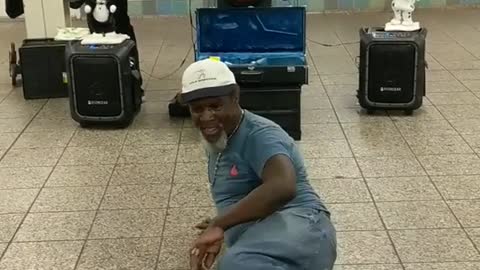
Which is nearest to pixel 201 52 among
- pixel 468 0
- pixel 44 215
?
pixel 44 215

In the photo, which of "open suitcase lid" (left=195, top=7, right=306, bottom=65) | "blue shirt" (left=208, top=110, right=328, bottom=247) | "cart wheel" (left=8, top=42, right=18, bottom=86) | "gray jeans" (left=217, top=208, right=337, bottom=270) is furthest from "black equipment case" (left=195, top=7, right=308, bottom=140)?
"gray jeans" (left=217, top=208, right=337, bottom=270)

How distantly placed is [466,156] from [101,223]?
6.22ft

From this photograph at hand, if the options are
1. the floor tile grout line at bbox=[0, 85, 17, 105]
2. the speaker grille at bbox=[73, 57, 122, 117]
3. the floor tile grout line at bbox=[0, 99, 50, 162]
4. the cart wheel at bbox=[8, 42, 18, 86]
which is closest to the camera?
the floor tile grout line at bbox=[0, 99, 50, 162]

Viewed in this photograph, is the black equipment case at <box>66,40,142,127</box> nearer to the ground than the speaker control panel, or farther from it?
nearer to the ground

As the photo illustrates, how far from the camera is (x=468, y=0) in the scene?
851 cm

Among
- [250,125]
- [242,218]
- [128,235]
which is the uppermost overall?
[250,125]

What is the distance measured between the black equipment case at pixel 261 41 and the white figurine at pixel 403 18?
592 mm

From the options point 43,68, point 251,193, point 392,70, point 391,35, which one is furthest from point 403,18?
point 251,193

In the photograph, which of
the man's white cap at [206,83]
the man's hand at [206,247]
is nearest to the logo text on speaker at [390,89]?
the man's white cap at [206,83]

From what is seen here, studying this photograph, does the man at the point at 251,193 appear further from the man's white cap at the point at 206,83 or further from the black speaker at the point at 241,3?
the black speaker at the point at 241,3

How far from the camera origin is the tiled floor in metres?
3.09

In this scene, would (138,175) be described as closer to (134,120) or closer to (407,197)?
(134,120)

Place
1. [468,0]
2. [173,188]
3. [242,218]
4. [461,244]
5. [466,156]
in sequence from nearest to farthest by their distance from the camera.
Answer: [242,218], [461,244], [173,188], [466,156], [468,0]

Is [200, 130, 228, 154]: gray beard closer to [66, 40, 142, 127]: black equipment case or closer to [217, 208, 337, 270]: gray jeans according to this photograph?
[217, 208, 337, 270]: gray jeans
